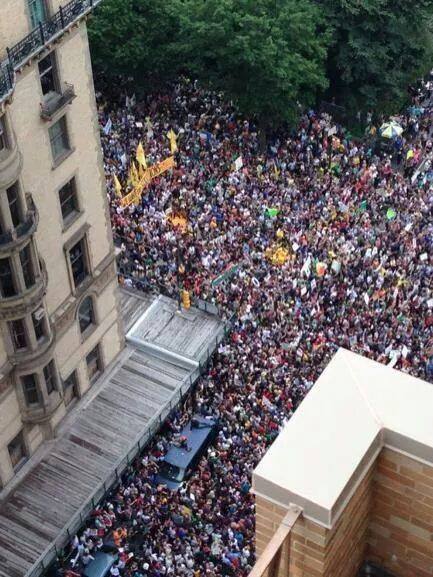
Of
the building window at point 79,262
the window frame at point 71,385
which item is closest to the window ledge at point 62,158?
the building window at point 79,262

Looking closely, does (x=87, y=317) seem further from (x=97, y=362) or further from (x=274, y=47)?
(x=274, y=47)

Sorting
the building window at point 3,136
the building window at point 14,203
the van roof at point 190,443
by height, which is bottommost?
the building window at point 14,203

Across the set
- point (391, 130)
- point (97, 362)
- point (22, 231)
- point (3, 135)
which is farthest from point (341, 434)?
point (391, 130)

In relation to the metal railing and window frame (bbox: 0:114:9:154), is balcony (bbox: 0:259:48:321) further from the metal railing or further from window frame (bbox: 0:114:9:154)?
the metal railing

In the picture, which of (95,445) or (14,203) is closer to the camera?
(14,203)

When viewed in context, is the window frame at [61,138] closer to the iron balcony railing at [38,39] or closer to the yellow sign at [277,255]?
the iron balcony railing at [38,39]
